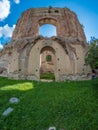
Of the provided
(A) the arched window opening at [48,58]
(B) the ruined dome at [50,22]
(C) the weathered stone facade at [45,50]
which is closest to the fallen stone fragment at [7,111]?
(C) the weathered stone facade at [45,50]

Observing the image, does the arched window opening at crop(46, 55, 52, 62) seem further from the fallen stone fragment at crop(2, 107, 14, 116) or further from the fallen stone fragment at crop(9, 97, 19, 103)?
the fallen stone fragment at crop(2, 107, 14, 116)

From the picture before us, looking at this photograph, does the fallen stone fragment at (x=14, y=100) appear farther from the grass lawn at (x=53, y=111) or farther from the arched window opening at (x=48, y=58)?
the arched window opening at (x=48, y=58)

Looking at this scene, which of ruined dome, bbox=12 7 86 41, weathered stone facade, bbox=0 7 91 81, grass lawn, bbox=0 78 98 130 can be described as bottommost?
grass lawn, bbox=0 78 98 130

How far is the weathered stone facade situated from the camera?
67.6ft

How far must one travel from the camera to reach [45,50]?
22.8 metres

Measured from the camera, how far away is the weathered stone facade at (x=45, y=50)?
2061 cm

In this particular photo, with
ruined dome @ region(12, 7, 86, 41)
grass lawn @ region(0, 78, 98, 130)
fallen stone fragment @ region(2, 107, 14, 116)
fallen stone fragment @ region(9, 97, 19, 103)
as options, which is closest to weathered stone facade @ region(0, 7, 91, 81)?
ruined dome @ region(12, 7, 86, 41)

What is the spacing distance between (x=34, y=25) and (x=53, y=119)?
17.3 meters

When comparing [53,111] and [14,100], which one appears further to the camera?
[14,100]

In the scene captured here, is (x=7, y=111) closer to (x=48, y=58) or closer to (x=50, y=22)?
(x=50, y=22)

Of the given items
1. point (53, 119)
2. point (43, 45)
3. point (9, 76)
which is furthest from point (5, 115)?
point (43, 45)

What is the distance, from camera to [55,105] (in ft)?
34.9

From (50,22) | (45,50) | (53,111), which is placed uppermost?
(50,22)

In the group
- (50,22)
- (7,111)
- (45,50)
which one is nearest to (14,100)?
(7,111)
